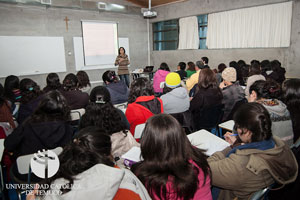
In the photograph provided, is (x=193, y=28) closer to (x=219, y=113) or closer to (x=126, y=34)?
(x=126, y=34)

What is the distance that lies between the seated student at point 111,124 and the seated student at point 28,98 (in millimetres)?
1234

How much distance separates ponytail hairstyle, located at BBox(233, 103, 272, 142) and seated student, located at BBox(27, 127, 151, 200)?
0.77 metres

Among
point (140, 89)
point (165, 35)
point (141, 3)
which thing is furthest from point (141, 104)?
point (141, 3)

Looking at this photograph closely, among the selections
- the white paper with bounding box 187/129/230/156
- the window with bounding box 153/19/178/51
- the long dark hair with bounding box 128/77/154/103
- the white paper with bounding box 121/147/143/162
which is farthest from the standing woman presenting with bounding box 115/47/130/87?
the white paper with bounding box 121/147/143/162

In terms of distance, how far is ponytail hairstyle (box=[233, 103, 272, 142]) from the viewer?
1.35 meters

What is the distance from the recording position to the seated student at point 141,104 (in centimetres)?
247

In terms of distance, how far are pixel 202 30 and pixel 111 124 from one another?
24.1 ft

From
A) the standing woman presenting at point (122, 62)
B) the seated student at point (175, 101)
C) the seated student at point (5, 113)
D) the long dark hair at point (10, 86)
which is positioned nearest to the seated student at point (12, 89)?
the long dark hair at point (10, 86)

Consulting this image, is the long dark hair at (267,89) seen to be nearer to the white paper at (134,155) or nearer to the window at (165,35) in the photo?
the white paper at (134,155)

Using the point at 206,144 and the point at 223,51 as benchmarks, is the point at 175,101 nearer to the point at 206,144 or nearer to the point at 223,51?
the point at 206,144

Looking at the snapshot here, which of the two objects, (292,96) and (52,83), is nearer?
(292,96)

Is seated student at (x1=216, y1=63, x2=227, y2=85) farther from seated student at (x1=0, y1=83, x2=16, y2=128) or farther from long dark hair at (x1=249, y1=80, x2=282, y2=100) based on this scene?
seated student at (x1=0, y1=83, x2=16, y2=128)

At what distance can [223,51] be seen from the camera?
759cm

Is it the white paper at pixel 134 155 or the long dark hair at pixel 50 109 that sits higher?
the long dark hair at pixel 50 109
